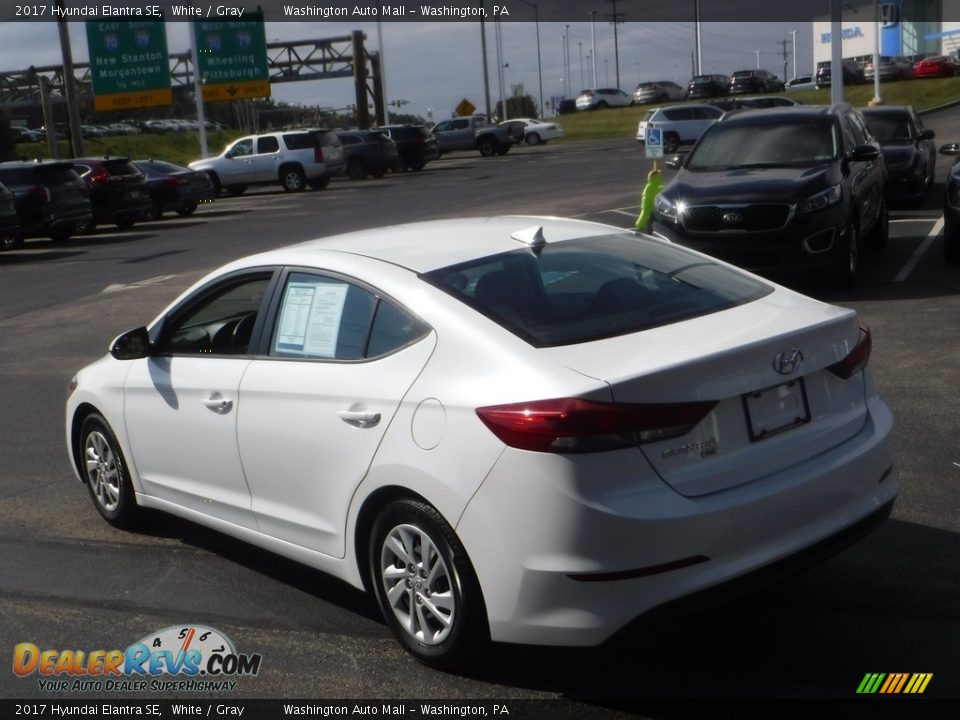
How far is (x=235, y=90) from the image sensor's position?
168ft

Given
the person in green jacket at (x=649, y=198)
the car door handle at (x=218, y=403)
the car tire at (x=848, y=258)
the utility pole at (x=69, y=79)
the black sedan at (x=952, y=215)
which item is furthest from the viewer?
the utility pole at (x=69, y=79)

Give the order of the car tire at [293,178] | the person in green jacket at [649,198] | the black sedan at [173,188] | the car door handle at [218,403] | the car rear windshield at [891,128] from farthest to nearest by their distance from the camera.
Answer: the car tire at [293,178]
the black sedan at [173,188]
the car rear windshield at [891,128]
the person in green jacket at [649,198]
the car door handle at [218,403]

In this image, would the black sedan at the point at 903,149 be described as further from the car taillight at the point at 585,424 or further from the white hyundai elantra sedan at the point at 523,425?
the car taillight at the point at 585,424

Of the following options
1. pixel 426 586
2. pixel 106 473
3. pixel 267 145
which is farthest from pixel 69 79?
pixel 426 586

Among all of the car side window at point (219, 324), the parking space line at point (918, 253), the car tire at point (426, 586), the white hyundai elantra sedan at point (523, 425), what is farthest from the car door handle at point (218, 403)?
the parking space line at point (918, 253)

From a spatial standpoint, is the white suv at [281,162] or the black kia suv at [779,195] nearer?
the black kia suv at [779,195]

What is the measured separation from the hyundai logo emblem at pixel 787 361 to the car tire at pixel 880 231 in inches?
423

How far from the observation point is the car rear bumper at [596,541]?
12.2 ft

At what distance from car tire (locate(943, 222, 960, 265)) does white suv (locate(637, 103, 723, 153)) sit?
1157 inches

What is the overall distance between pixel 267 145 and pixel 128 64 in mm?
11511

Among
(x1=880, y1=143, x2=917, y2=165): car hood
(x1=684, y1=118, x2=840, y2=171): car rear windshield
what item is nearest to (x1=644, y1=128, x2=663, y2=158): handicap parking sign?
(x1=684, y1=118, x2=840, y2=171): car rear windshield

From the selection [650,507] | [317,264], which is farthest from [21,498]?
[650,507]

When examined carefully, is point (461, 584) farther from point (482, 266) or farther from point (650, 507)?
point (482, 266)

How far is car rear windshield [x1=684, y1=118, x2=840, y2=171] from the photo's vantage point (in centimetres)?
1266
